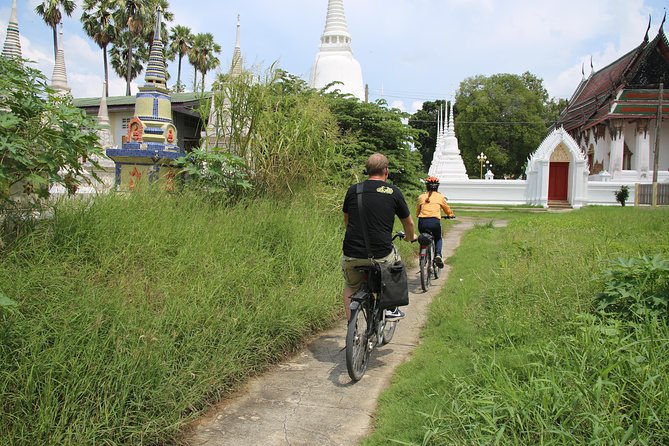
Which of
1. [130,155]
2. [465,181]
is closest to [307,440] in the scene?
[130,155]

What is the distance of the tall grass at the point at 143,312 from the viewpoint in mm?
2822

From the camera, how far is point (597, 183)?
30.6m

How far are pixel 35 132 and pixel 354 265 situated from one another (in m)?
2.65

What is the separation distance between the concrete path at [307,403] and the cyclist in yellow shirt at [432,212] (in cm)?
271

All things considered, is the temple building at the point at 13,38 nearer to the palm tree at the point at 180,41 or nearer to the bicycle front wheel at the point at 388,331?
the bicycle front wheel at the point at 388,331

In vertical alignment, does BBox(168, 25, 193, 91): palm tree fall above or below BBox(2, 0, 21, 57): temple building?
above

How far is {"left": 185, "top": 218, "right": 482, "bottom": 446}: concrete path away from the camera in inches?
131

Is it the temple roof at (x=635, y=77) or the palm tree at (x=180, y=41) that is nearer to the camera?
the temple roof at (x=635, y=77)

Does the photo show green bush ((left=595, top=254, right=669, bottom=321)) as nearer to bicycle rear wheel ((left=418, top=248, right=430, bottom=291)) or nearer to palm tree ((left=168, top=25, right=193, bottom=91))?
bicycle rear wheel ((left=418, top=248, right=430, bottom=291))

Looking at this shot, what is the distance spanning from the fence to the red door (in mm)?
3856

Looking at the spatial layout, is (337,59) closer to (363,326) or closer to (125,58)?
(363,326)

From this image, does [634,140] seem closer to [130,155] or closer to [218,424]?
[130,155]

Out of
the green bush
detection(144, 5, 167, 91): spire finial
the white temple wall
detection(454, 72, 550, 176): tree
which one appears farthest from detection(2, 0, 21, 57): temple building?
detection(454, 72, 550, 176): tree

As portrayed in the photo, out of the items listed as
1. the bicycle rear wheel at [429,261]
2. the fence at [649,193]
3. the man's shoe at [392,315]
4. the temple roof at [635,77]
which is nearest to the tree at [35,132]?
the man's shoe at [392,315]
